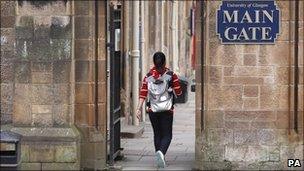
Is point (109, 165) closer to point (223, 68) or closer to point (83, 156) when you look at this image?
point (83, 156)

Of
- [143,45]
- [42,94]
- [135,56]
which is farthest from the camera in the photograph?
[143,45]

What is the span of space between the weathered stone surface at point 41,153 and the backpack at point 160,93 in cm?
170

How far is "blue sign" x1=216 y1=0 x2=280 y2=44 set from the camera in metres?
11.2

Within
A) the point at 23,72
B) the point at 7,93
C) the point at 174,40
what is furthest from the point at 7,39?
the point at 174,40

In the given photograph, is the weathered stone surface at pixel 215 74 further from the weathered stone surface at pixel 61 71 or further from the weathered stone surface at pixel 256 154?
the weathered stone surface at pixel 61 71

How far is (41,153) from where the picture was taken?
11266 mm

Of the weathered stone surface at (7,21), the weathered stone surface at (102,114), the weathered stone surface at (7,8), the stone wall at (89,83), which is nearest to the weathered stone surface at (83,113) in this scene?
the stone wall at (89,83)

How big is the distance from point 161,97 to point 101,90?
37.8 inches

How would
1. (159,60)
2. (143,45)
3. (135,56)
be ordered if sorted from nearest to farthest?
(159,60)
(135,56)
(143,45)

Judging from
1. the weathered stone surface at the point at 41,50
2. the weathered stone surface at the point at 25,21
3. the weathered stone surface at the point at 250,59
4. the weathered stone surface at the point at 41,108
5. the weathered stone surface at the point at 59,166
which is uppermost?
the weathered stone surface at the point at 25,21

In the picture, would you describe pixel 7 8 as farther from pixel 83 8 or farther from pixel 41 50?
pixel 83 8

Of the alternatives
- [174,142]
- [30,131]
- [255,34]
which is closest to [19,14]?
[30,131]

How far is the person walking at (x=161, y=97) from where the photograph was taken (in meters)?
11.9

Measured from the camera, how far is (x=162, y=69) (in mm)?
12039
